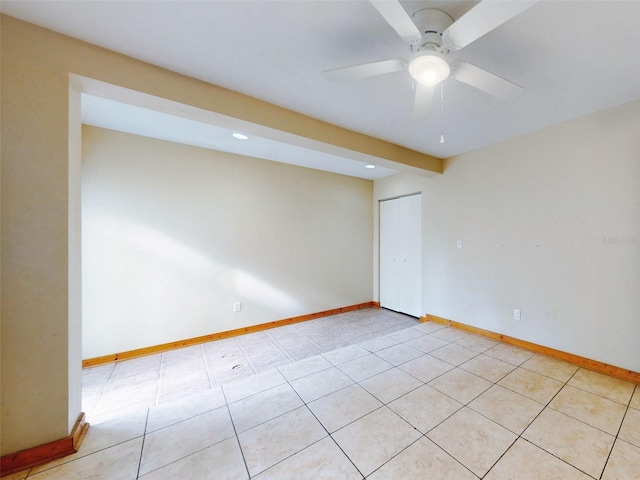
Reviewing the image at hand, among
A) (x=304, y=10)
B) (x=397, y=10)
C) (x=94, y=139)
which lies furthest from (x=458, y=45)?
(x=94, y=139)

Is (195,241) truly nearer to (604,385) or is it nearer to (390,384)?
(390,384)

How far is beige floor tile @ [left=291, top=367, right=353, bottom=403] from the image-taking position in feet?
6.35

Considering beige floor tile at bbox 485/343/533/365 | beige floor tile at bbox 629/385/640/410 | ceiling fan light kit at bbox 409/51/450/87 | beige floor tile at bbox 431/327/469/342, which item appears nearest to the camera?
ceiling fan light kit at bbox 409/51/450/87

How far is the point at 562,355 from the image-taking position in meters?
2.43

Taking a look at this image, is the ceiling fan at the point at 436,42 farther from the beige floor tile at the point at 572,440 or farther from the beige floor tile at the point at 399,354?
the beige floor tile at the point at 399,354

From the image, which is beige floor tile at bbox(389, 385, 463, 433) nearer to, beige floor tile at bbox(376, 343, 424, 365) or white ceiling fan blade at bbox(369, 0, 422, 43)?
beige floor tile at bbox(376, 343, 424, 365)

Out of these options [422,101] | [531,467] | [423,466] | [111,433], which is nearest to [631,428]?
[531,467]

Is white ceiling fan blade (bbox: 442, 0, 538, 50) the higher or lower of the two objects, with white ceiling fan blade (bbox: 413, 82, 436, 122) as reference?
higher

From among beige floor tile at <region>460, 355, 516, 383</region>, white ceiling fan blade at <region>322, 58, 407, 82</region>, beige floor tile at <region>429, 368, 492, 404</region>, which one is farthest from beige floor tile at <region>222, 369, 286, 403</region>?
white ceiling fan blade at <region>322, 58, 407, 82</region>

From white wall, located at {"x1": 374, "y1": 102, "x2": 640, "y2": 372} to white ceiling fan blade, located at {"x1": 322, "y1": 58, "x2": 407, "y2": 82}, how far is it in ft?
7.62

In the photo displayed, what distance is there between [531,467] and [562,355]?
1.75m

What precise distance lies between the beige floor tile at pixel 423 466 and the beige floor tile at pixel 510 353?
1.60m

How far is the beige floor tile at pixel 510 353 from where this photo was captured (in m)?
2.44

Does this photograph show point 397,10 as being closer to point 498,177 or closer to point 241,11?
point 241,11
